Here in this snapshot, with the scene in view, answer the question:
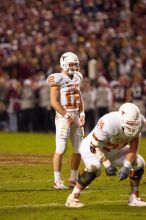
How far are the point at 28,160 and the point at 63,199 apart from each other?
4.61 meters

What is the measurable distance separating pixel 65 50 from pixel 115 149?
13441mm

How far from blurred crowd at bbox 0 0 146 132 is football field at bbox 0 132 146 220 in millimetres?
5989

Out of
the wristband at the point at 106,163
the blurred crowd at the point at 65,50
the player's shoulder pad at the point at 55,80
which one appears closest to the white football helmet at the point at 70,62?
the player's shoulder pad at the point at 55,80

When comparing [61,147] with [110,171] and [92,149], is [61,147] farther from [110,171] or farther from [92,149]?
[110,171]

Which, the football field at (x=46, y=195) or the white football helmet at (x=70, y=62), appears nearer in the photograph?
the football field at (x=46, y=195)

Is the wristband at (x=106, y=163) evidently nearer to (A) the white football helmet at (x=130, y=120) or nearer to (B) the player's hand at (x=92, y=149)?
(B) the player's hand at (x=92, y=149)

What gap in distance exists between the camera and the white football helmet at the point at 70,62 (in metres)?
9.52

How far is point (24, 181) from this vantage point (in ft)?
33.3

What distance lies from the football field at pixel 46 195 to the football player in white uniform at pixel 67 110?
14.1 inches

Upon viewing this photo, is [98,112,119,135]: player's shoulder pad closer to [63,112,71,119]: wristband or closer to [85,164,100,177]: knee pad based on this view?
[85,164,100,177]: knee pad

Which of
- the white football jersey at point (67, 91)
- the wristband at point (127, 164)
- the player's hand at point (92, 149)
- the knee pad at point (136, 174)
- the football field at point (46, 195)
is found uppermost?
the white football jersey at point (67, 91)

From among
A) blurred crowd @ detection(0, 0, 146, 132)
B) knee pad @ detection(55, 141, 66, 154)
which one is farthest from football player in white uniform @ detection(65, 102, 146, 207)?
blurred crowd @ detection(0, 0, 146, 132)

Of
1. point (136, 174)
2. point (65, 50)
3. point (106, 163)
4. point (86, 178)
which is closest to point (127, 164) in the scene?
point (106, 163)

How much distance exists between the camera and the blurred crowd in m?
19.6
